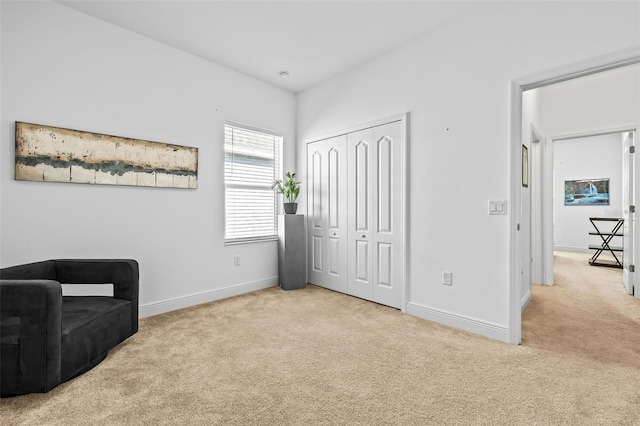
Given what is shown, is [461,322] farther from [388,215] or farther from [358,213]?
[358,213]

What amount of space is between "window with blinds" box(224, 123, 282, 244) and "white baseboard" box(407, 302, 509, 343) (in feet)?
7.20

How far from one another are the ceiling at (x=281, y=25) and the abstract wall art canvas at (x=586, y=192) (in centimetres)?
712

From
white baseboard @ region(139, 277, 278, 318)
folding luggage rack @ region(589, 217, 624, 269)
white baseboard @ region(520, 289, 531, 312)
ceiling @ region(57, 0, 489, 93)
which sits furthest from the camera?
folding luggage rack @ region(589, 217, 624, 269)

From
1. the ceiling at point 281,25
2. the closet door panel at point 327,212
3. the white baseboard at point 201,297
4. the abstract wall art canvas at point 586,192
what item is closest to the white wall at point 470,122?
the ceiling at point 281,25

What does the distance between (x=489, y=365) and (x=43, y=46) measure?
434 centimetres

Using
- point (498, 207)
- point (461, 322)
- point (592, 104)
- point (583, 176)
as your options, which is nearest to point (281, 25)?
point (498, 207)

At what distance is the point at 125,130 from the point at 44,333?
2015 mm

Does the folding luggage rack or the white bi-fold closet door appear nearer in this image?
the white bi-fold closet door

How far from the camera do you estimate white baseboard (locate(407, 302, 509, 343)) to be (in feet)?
8.41

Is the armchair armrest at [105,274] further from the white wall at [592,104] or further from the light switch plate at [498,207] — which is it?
the white wall at [592,104]

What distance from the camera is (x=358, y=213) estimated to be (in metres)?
3.76

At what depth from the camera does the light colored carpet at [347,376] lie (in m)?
1.61

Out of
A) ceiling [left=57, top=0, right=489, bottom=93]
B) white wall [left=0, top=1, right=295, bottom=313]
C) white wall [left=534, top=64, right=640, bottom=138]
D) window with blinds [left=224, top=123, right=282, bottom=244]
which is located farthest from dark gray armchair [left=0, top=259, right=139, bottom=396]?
white wall [left=534, top=64, right=640, bottom=138]

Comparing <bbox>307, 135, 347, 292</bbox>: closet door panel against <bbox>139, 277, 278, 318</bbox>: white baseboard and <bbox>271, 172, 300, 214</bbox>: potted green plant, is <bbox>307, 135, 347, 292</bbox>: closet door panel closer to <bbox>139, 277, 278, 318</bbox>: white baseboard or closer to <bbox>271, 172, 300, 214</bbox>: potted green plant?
<bbox>271, 172, 300, 214</bbox>: potted green plant
